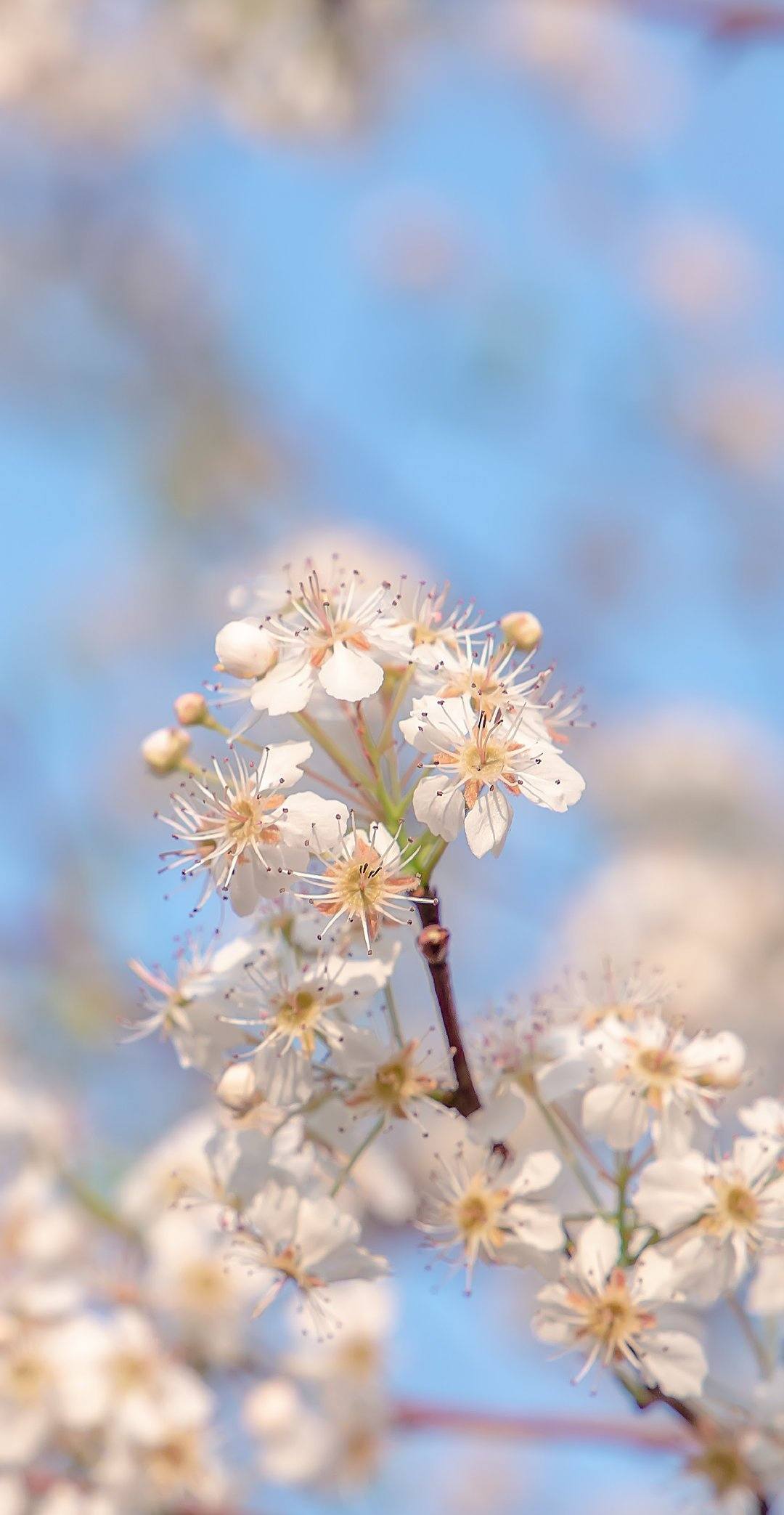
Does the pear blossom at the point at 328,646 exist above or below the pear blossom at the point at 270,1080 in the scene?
above

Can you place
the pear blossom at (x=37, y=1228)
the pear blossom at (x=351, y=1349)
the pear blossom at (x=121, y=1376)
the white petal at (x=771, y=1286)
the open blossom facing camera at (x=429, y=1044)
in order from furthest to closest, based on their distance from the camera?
the pear blossom at (x=351, y=1349)
the pear blossom at (x=37, y=1228)
the pear blossom at (x=121, y=1376)
the white petal at (x=771, y=1286)
the open blossom facing camera at (x=429, y=1044)

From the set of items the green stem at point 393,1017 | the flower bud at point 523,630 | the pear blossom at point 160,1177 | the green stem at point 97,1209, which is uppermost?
the flower bud at point 523,630

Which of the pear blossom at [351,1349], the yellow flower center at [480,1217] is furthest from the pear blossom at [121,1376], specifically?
the yellow flower center at [480,1217]

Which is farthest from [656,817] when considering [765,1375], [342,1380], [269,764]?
[269,764]

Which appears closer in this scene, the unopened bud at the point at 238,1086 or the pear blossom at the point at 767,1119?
the unopened bud at the point at 238,1086

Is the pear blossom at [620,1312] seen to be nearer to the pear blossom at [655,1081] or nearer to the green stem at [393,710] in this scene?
the pear blossom at [655,1081]

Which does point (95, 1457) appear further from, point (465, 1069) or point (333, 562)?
point (333, 562)

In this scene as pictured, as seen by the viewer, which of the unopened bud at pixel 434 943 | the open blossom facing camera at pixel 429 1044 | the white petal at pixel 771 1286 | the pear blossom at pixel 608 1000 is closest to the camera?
the unopened bud at pixel 434 943

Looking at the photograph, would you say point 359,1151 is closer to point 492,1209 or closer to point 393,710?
point 492,1209
